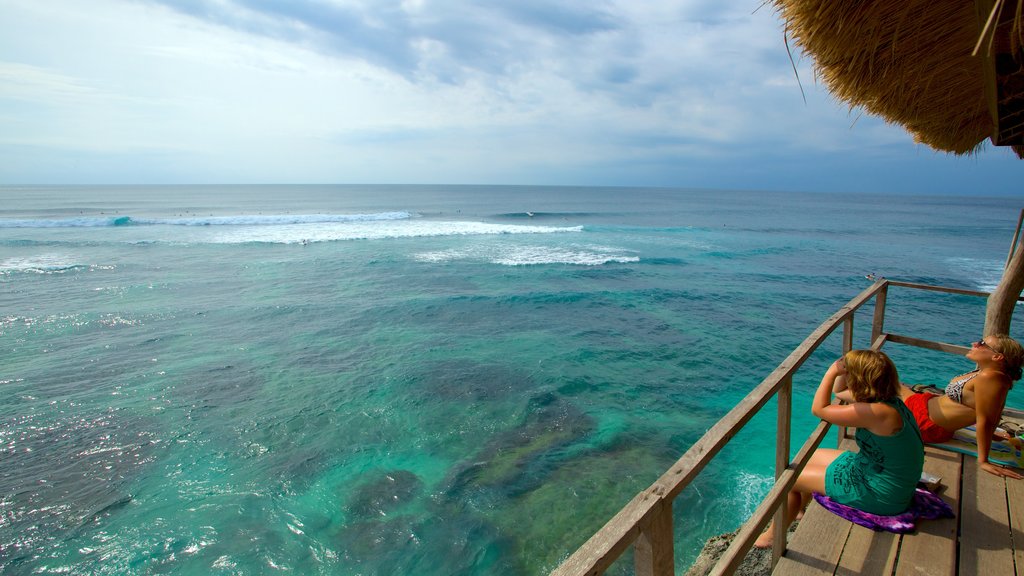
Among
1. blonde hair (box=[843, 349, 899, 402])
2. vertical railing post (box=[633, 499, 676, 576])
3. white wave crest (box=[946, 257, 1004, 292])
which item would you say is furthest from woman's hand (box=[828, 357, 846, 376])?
white wave crest (box=[946, 257, 1004, 292])

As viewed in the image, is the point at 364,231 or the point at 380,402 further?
the point at 364,231

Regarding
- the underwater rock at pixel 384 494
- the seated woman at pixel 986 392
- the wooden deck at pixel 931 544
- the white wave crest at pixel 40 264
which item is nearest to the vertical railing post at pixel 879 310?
the seated woman at pixel 986 392

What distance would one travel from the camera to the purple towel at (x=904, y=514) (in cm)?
327

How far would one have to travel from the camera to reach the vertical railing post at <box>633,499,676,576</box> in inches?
67.7

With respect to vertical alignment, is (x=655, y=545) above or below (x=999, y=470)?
above

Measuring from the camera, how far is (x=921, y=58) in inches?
146

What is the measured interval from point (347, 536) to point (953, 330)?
17.8 metres

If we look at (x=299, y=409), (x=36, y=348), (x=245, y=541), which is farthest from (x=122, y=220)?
(x=245, y=541)

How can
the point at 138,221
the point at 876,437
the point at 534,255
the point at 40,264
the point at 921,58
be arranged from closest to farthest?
the point at 876,437, the point at 921,58, the point at 40,264, the point at 534,255, the point at 138,221

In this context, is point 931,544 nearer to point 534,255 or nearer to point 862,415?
point 862,415

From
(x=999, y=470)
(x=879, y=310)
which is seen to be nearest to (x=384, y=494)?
(x=999, y=470)

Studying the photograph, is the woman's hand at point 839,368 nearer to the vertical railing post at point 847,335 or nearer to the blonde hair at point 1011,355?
the vertical railing post at point 847,335

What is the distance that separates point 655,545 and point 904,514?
8.93 ft

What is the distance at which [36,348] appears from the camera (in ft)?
40.1
